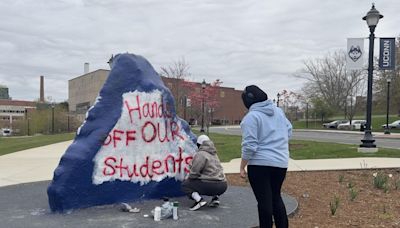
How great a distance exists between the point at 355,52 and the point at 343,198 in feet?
28.7

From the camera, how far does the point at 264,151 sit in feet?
13.3

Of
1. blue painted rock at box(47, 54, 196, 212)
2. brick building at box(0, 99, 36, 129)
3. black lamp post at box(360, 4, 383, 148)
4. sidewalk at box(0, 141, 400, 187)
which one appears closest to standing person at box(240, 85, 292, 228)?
blue painted rock at box(47, 54, 196, 212)

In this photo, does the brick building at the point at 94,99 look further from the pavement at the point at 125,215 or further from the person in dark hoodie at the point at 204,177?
the person in dark hoodie at the point at 204,177

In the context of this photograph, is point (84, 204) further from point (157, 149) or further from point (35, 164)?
point (35, 164)

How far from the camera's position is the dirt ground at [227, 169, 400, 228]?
571 cm

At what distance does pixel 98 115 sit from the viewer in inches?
247

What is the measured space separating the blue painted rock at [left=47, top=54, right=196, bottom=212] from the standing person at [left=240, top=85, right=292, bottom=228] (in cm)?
267

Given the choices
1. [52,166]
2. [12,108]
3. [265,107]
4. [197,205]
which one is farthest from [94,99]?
[265,107]

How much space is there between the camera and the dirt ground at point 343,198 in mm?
5707

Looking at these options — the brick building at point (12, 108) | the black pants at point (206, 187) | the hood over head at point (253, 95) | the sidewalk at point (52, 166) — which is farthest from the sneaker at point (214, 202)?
the brick building at point (12, 108)

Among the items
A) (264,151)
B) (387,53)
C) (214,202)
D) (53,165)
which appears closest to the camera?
(264,151)

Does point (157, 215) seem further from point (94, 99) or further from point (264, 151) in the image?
point (94, 99)

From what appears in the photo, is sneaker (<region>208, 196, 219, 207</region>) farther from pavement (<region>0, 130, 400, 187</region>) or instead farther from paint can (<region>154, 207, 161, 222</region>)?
pavement (<region>0, 130, 400, 187</region>)

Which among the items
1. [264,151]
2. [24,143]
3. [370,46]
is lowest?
[24,143]
